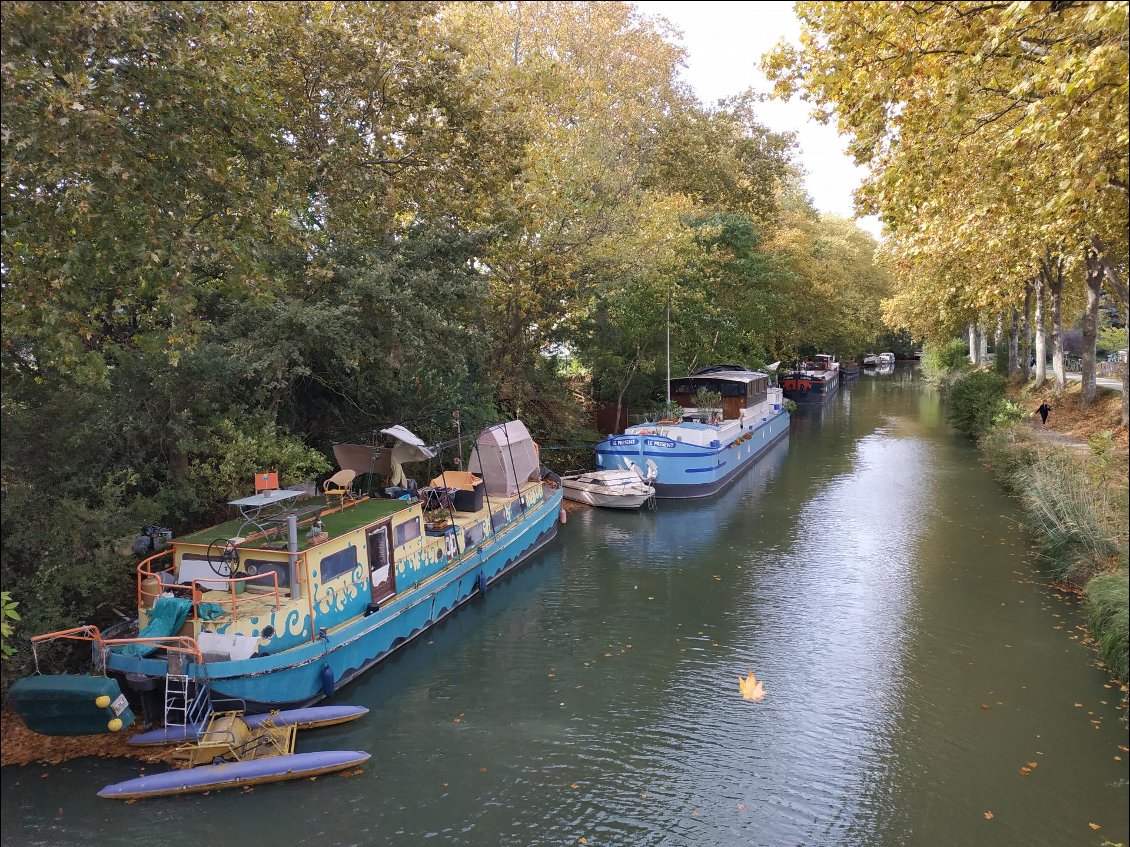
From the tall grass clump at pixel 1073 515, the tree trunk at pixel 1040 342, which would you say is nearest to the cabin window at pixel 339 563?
the tall grass clump at pixel 1073 515

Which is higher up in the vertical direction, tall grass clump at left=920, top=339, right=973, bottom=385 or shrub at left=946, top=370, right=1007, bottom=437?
tall grass clump at left=920, top=339, right=973, bottom=385

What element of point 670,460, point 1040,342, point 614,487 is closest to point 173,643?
point 614,487

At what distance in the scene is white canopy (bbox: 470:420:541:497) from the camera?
18844 mm

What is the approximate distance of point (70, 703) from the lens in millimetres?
9562

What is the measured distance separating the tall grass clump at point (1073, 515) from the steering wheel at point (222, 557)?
1427 centimetres

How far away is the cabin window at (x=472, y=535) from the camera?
16.4m

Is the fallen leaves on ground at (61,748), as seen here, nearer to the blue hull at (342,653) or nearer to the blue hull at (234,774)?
the blue hull at (234,774)

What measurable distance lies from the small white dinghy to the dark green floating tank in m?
16.6

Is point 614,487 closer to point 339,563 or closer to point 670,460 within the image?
point 670,460

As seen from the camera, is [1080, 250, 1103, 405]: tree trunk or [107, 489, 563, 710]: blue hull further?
[1080, 250, 1103, 405]: tree trunk

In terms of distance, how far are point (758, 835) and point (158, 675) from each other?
25.9 ft

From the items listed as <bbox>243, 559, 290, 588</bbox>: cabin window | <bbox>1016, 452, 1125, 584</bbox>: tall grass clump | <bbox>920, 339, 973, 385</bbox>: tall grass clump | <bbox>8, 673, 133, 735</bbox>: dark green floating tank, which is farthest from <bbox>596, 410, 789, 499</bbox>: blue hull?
<bbox>920, 339, 973, 385</bbox>: tall grass clump

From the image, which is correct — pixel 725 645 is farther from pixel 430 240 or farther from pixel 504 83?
pixel 504 83

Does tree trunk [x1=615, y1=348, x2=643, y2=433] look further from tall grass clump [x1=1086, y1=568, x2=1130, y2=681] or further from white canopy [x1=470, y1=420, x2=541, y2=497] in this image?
tall grass clump [x1=1086, y1=568, x2=1130, y2=681]
